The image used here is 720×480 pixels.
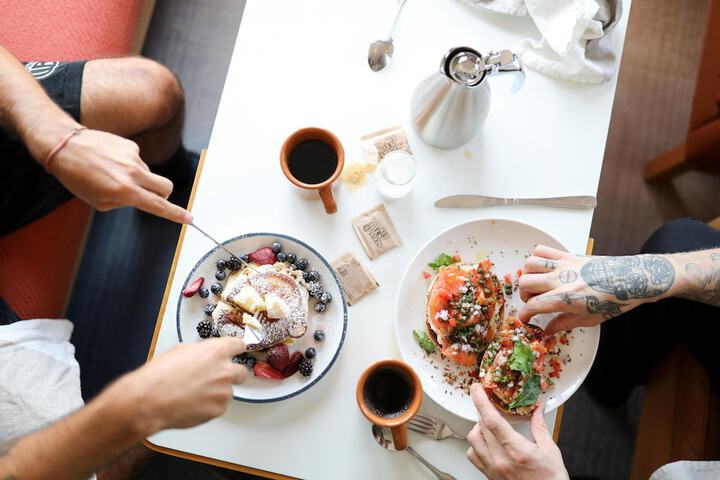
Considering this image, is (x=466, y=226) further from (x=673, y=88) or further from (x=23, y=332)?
(x=673, y=88)

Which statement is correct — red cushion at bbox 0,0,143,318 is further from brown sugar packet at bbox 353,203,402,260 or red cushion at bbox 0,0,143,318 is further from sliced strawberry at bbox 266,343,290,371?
brown sugar packet at bbox 353,203,402,260

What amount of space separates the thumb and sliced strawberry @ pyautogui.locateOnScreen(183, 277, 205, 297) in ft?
2.47

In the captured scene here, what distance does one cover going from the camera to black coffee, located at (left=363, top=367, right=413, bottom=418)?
1.11 metres

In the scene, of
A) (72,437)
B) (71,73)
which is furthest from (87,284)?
(72,437)

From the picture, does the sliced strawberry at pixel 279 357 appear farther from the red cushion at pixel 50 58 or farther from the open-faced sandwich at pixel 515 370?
the red cushion at pixel 50 58

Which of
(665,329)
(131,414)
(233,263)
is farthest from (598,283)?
(131,414)

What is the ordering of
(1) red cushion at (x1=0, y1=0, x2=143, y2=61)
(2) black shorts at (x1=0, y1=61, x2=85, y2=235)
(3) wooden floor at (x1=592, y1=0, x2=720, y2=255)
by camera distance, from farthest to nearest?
(3) wooden floor at (x1=592, y1=0, x2=720, y2=255)
(1) red cushion at (x1=0, y1=0, x2=143, y2=61)
(2) black shorts at (x1=0, y1=61, x2=85, y2=235)

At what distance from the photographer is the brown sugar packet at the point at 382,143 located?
1.26 metres

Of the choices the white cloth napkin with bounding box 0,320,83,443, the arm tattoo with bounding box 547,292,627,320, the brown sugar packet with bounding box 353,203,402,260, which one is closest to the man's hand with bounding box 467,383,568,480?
the arm tattoo with bounding box 547,292,627,320

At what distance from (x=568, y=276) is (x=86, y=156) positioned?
1.02 m

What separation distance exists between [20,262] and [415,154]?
1072 millimetres

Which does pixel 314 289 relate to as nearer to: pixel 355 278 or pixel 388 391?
pixel 355 278

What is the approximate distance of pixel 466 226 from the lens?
121 cm

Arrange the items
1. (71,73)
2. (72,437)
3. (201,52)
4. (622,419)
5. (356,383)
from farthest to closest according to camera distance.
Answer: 1. (201,52)
2. (622,419)
3. (71,73)
4. (356,383)
5. (72,437)
